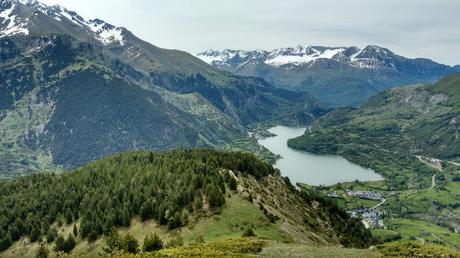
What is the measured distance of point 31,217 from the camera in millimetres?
136875

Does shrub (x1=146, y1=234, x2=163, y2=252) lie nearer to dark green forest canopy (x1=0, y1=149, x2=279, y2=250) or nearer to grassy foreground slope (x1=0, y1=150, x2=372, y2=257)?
grassy foreground slope (x1=0, y1=150, x2=372, y2=257)

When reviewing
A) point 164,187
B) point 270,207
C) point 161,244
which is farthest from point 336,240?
point 161,244

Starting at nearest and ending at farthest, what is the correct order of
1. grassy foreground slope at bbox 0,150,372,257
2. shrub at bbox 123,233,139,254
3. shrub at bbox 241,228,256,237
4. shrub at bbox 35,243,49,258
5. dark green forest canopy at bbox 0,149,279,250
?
shrub at bbox 123,233,139,254 < shrub at bbox 241,228,256,237 < grassy foreground slope at bbox 0,150,372,257 < shrub at bbox 35,243,49,258 < dark green forest canopy at bbox 0,149,279,250

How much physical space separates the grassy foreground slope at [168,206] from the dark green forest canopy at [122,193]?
24 centimetres

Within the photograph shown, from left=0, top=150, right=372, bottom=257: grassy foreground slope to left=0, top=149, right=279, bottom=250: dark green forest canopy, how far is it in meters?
0.24

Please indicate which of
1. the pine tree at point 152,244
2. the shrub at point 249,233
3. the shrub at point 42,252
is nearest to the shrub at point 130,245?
the pine tree at point 152,244

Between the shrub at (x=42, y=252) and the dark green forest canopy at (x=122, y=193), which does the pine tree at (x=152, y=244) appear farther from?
the shrub at (x=42, y=252)

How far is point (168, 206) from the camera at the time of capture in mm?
117375

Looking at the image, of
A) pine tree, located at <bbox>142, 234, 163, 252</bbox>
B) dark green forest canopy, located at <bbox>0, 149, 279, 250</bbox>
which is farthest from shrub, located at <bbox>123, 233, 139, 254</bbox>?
dark green forest canopy, located at <bbox>0, 149, 279, 250</bbox>

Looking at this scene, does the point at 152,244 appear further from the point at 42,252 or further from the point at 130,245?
the point at 42,252

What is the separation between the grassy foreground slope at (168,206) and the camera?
4459 inches

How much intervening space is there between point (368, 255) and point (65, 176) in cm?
11841

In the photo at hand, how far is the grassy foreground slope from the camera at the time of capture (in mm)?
113250

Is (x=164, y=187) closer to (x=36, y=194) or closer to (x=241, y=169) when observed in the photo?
(x=241, y=169)
